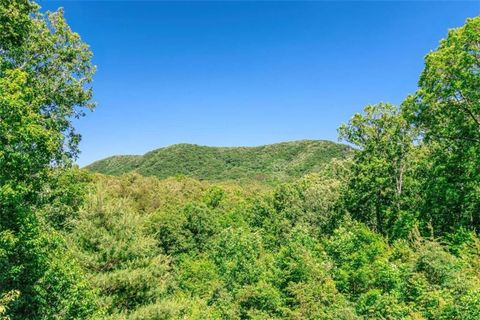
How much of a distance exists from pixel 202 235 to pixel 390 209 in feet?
93.5

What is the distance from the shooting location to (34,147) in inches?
545

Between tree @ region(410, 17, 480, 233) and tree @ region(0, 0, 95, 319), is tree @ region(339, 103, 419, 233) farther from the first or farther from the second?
tree @ region(0, 0, 95, 319)

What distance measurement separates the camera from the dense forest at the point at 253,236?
1352 centimetres

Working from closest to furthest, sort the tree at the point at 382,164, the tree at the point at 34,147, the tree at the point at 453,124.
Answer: the tree at the point at 34,147, the tree at the point at 453,124, the tree at the point at 382,164

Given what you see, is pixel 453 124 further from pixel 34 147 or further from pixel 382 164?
pixel 34 147

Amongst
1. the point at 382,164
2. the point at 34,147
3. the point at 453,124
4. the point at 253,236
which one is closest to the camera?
the point at 34,147

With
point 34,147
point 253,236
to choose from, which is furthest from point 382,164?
point 34,147

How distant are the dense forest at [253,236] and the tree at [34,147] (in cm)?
6

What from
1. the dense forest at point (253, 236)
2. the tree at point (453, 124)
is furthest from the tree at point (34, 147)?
the tree at point (453, 124)

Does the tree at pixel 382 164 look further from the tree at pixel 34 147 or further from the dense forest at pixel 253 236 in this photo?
the tree at pixel 34 147

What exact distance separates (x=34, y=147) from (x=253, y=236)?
2678cm

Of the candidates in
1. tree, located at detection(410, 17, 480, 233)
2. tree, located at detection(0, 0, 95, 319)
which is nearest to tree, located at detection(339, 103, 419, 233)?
tree, located at detection(410, 17, 480, 233)

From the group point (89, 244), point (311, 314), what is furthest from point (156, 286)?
point (311, 314)

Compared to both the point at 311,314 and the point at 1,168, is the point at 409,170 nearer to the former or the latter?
the point at 311,314
